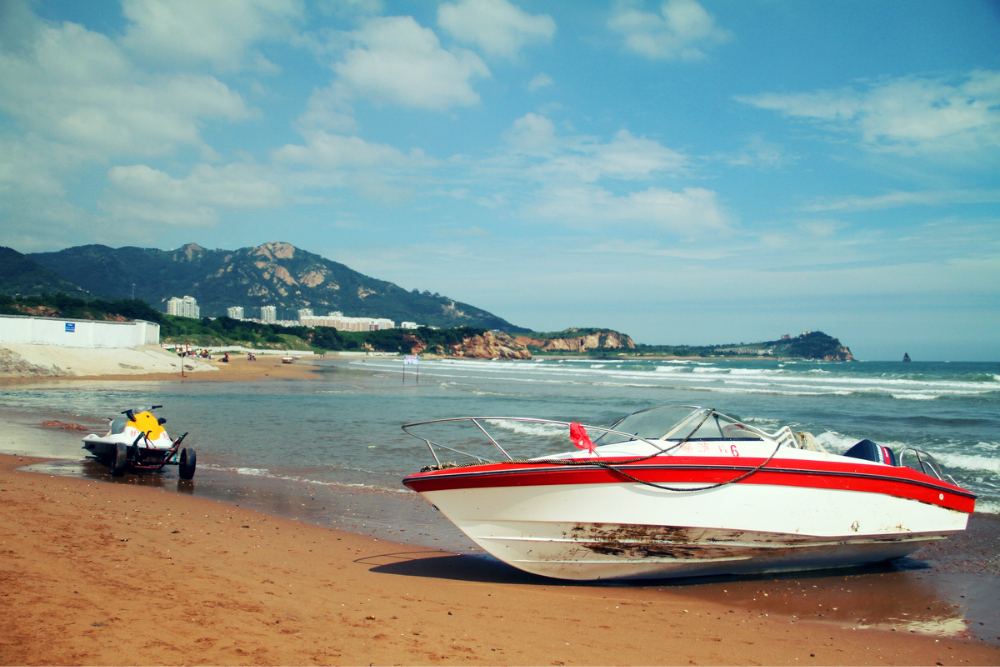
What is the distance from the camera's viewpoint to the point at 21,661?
10.2 feet

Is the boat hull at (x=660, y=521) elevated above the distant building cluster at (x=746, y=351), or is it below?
below

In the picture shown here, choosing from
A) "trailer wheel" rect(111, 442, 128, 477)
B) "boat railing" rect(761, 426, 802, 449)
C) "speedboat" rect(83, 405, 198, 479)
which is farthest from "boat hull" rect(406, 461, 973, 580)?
"trailer wheel" rect(111, 442, 128, 477)

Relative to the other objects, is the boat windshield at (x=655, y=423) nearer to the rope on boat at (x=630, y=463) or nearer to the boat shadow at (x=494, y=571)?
the rope on boat at (x=630, y=463)

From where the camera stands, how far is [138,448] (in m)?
10.1

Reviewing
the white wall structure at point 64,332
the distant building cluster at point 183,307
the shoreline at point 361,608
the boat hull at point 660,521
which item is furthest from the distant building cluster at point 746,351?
the shoreline at point 361,608

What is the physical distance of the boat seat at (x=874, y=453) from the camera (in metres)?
6.67

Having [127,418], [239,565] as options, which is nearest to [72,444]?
[127,418]

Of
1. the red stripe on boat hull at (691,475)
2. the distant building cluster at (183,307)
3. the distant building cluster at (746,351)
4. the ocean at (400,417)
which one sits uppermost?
the distant building cluster at (183,307)

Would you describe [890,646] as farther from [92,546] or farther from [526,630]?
[92,546]

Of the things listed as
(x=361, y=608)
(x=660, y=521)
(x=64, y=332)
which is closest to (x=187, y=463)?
(x=361, y=608)

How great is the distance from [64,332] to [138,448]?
3956 centimetres

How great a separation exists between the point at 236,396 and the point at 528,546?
23.7 meters

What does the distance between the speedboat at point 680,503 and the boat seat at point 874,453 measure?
0.47 meters

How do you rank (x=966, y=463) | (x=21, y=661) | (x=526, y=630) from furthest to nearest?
(x=966, y=463)
(x=526, y=630)
(x=21, y=661)
